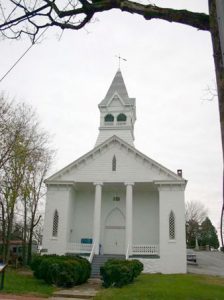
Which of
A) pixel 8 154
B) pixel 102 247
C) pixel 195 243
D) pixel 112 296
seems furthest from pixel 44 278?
pixel 195 243

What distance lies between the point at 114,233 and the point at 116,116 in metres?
12.8

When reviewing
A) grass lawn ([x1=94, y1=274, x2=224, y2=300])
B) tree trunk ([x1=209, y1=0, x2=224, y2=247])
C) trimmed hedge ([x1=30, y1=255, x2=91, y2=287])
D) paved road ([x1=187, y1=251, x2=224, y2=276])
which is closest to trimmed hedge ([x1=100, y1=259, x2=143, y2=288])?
grass lawn ([x1=94, y1=274, x2=224, y2=300])

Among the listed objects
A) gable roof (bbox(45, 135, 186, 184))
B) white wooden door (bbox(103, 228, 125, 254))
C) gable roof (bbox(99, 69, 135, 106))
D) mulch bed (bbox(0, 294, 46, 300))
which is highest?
gable roof (bbox(99, 69, 135, 106))

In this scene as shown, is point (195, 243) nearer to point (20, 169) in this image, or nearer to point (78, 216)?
point (78, 216)

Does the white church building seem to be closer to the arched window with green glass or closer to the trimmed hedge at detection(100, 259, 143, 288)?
the arched window with green glass

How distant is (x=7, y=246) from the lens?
29.2m

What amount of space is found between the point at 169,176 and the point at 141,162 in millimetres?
2566

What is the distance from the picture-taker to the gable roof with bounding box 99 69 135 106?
38.1 metres

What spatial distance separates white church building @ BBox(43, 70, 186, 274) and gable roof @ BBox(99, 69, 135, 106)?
8852 millimetres

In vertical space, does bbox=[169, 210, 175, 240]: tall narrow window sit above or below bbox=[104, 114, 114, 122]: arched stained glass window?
below

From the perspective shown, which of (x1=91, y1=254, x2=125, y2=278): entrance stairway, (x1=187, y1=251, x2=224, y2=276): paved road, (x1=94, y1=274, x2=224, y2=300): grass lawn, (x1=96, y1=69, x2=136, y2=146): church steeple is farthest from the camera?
(x1=96, y1=69, x2=136, y2=146): church steeple

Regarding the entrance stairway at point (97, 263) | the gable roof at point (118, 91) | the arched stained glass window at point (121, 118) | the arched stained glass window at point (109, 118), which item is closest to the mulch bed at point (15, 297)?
the entrance stairway at point (97, 263)

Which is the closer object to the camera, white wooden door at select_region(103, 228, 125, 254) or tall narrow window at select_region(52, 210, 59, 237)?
tall narrow window at select_region(52, 210, 59, 237)

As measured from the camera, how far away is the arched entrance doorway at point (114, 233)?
96.7ft
